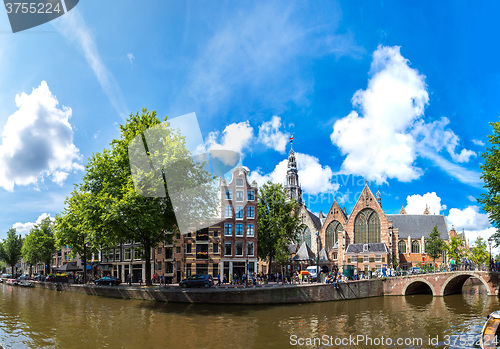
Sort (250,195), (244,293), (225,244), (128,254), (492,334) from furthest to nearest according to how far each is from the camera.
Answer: (128,254) < (250,195) < (225,244) < (244,293) < (492,334)

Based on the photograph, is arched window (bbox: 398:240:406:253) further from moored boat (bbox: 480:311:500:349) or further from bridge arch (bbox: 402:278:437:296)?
moored boat (bbox: 480:311:500:349)

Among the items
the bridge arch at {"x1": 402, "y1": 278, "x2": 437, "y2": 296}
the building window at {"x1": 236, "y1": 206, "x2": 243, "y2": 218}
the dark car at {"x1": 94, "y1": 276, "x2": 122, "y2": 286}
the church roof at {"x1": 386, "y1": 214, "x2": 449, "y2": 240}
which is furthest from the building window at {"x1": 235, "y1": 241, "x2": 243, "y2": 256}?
the church roof at {"x1": 386, "y1": 214, "x2": 449, "y2": 240}

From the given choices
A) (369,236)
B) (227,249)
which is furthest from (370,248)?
(227,249)

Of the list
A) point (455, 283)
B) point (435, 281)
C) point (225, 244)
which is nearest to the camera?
point (435, 281)

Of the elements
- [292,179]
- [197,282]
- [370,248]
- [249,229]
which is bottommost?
[197,282]

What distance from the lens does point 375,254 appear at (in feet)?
234

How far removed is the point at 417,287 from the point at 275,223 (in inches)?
809

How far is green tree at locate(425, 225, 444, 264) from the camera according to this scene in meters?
74.0

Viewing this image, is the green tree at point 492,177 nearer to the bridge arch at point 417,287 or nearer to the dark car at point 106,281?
the bridge arch at point 417,287

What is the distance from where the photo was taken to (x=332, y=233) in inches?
3275

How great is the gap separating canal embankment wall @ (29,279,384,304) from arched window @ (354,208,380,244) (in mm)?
34947

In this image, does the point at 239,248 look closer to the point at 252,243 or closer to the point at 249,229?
the point at 252,243

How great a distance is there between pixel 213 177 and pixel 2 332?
18.7 meters

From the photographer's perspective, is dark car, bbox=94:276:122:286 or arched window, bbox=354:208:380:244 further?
arched window, bbox=354:208:380:244
